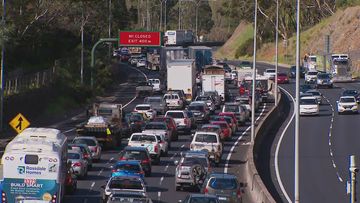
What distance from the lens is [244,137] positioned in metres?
64.6

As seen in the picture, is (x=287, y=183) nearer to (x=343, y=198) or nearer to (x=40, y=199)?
(x=343, y=198)

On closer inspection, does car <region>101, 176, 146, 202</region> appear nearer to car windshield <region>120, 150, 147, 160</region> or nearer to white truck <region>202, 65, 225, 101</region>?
car windshield <region>120, 150, 147, 160</region>

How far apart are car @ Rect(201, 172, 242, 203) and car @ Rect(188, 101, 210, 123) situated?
116 ft

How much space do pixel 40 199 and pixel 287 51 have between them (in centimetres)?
12895

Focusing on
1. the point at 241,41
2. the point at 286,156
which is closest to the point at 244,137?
the point at 286,156

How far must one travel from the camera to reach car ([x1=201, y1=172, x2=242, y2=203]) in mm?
34250

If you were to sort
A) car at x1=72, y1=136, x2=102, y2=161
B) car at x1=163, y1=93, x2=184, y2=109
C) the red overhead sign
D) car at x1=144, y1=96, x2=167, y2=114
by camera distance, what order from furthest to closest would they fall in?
1. the red overhead sign
2. car at x1=163, y1=93, x2=184, y2=109
3. car at x1=144, y1=96, x2=167, y2=114
4. car at x1=72, y1=136, x2=102, y2=161

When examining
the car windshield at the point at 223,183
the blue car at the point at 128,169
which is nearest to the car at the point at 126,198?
the car windshield at the point at 223,183

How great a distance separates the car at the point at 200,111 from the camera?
71.2 meters

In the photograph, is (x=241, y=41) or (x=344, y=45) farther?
(x=241, y=41)

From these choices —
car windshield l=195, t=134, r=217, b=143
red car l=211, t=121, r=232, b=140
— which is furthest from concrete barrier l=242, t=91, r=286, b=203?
car windshield l=195, t=134, r=217, b=143

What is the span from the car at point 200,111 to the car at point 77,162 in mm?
28027

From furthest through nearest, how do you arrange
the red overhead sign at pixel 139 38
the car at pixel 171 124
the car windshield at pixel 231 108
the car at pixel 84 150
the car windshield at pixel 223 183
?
1. the red overhead sign at pixel 139 38
2. the car windshield at pixel 231 108
3. the car at pixel 171 124
4. the car at pixel 84 150
5. the car windshield at pixel 223 183

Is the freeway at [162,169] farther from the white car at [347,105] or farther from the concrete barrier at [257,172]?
the white car at [347,105]
